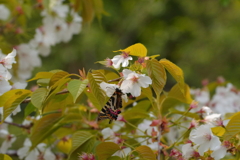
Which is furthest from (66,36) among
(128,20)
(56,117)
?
(128,20)

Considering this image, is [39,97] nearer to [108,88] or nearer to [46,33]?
[108,88]

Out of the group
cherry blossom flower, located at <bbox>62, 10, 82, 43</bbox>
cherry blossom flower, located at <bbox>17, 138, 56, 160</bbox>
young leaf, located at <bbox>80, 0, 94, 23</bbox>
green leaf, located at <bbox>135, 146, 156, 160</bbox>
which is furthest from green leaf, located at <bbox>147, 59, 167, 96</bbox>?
cherry blossom flower, located at <bbox>62, 10, 82, 43</bbox>

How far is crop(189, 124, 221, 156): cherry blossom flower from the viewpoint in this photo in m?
0.71

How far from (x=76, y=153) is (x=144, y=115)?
20 cm

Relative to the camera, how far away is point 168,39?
617cm

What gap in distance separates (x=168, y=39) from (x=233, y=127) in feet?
18.3

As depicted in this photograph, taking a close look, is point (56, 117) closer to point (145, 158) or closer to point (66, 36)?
point (145, 158)

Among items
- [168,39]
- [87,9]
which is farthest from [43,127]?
[168,39]

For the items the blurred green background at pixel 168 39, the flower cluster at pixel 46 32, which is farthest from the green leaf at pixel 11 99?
the blurred green background at pixel 168 39

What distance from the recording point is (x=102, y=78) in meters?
0.67

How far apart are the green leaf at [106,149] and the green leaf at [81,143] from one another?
0.08 meters

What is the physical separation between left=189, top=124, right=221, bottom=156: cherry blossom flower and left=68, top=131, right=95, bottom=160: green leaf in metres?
0.24

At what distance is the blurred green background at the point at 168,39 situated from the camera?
573 cm

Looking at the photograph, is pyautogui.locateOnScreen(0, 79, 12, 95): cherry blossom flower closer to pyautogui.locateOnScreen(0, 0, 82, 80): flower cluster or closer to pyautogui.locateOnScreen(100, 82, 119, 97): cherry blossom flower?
pyautogui.locateOnScreen(100, 82, 119, 97): cherry blossom flower
